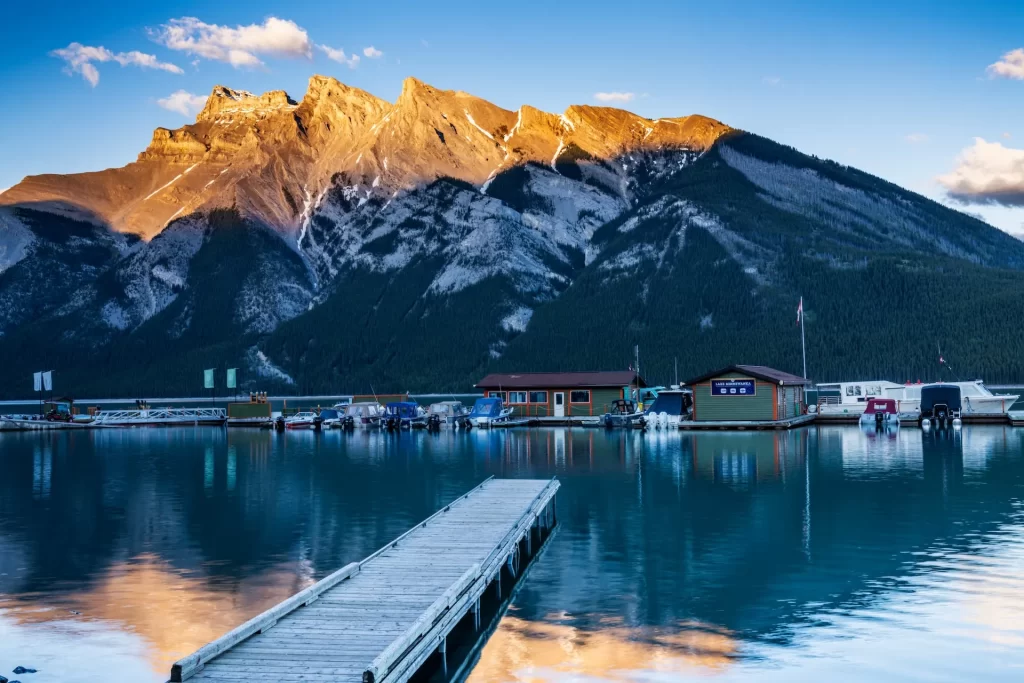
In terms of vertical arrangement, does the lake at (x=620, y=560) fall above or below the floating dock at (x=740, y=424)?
below

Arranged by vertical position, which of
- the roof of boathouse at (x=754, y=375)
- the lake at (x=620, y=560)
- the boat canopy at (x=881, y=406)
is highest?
the roof of boathouse at (x=754, y=375)

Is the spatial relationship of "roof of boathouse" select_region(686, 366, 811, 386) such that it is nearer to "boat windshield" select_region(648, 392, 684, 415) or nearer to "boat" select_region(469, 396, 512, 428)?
"boat windshield" select_region(648, 392, 684, 415)

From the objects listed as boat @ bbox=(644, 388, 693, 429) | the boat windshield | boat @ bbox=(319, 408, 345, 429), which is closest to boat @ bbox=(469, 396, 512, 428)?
boat @ bbox=(644, 388, 693, 429)

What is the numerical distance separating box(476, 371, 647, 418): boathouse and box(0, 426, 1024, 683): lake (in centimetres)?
3223

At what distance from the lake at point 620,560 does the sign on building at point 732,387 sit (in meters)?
23.1

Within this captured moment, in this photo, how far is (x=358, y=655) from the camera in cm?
1552

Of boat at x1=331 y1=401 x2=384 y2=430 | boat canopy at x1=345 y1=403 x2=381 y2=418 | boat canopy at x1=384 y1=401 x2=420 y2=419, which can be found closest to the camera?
boat at x1=331 y1=401 x2=384 y2=430

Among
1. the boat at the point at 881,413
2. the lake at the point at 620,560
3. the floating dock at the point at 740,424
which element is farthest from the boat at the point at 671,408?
the lake at the point at 620,560

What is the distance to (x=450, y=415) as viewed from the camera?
91438 mm

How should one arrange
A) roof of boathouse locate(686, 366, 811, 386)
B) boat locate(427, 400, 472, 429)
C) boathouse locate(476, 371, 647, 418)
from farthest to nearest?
boathouse locate(476, 371, 647, 418), boat locate(427, 400, 472, 429), roof of boathouse locate(686, 366, 811, 386)

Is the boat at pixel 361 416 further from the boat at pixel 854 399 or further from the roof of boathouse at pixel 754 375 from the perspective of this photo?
the boat at pixel 854 399

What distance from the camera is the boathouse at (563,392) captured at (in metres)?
88.4

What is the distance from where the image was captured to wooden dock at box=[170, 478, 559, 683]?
14844mm

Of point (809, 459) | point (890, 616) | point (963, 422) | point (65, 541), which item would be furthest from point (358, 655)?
point (963, 422)
